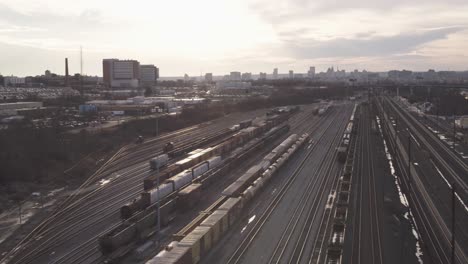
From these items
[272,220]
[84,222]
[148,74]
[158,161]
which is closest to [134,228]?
[84,222]

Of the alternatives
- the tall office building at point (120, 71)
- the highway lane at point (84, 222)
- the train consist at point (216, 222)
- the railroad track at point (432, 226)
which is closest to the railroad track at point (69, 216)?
the highway lane at point (84, 222)

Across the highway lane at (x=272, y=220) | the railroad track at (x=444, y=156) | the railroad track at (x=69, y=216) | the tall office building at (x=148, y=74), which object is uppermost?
the tall office building at (x=148, y=74)

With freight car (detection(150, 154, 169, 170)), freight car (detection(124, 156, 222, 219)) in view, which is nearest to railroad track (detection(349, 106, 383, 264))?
freight car (detection(124, 156, 222, 219))

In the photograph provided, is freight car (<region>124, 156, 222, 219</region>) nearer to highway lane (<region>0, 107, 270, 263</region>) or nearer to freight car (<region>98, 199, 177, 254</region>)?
freight car (<region>98, 199, 177, 254</region>)

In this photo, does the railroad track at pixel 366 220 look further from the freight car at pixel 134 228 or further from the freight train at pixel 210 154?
the freight train at pixel 210 154

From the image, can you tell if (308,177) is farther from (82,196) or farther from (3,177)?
(3,177)
